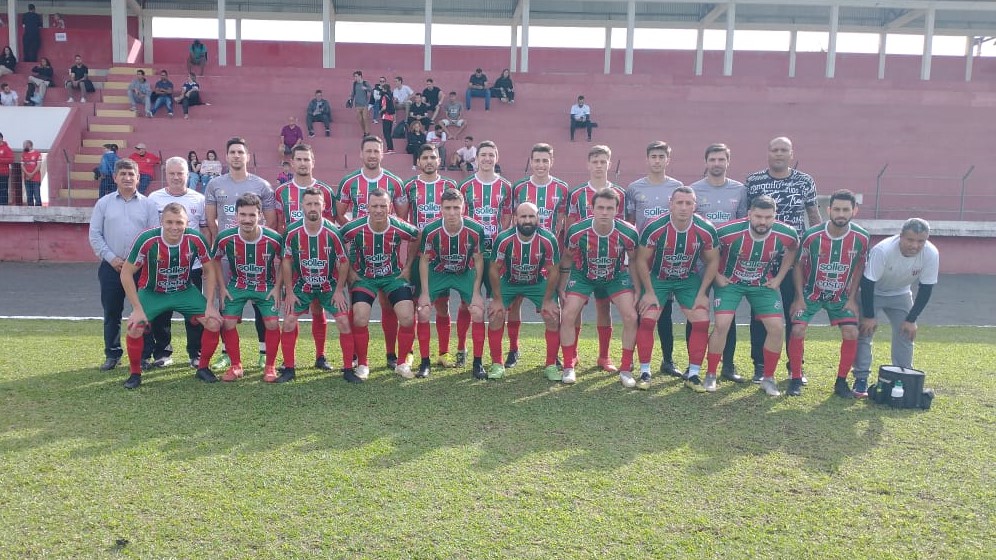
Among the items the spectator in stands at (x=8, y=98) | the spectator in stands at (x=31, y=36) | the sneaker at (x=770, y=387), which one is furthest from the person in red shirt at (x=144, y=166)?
the sneaker at (x=770, y=387)

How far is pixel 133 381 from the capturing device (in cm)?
584

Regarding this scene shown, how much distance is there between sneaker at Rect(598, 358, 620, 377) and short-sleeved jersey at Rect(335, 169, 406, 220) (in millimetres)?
2474

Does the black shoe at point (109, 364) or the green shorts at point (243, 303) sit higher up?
the green shorts at point (243, 303)

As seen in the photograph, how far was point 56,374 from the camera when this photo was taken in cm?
616

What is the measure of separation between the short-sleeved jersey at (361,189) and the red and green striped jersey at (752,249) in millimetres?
3015

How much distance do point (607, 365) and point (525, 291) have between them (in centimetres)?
104

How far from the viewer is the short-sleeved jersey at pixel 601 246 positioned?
6.18 meters

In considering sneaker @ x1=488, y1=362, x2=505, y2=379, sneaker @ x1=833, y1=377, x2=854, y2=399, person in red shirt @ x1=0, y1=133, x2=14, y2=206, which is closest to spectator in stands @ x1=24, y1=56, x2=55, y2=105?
person in red shirt @ x1=0, y1=133, x2=14, y2=206

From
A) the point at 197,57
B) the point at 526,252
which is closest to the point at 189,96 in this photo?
the point at 197,57

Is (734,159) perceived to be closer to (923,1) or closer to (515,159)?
(515,159)

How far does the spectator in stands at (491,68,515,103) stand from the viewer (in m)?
20.7

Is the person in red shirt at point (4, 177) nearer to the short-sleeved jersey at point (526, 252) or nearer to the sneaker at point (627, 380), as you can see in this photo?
the short-sleeved jersey at point (526, 252)

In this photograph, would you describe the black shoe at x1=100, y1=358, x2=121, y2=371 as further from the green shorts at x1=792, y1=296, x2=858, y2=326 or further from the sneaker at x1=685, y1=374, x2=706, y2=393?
the green shorts at x1=792, y1=296, x2=858, y2=326

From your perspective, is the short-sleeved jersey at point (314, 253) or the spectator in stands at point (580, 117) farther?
the spectator in stands at point (580, 117)
